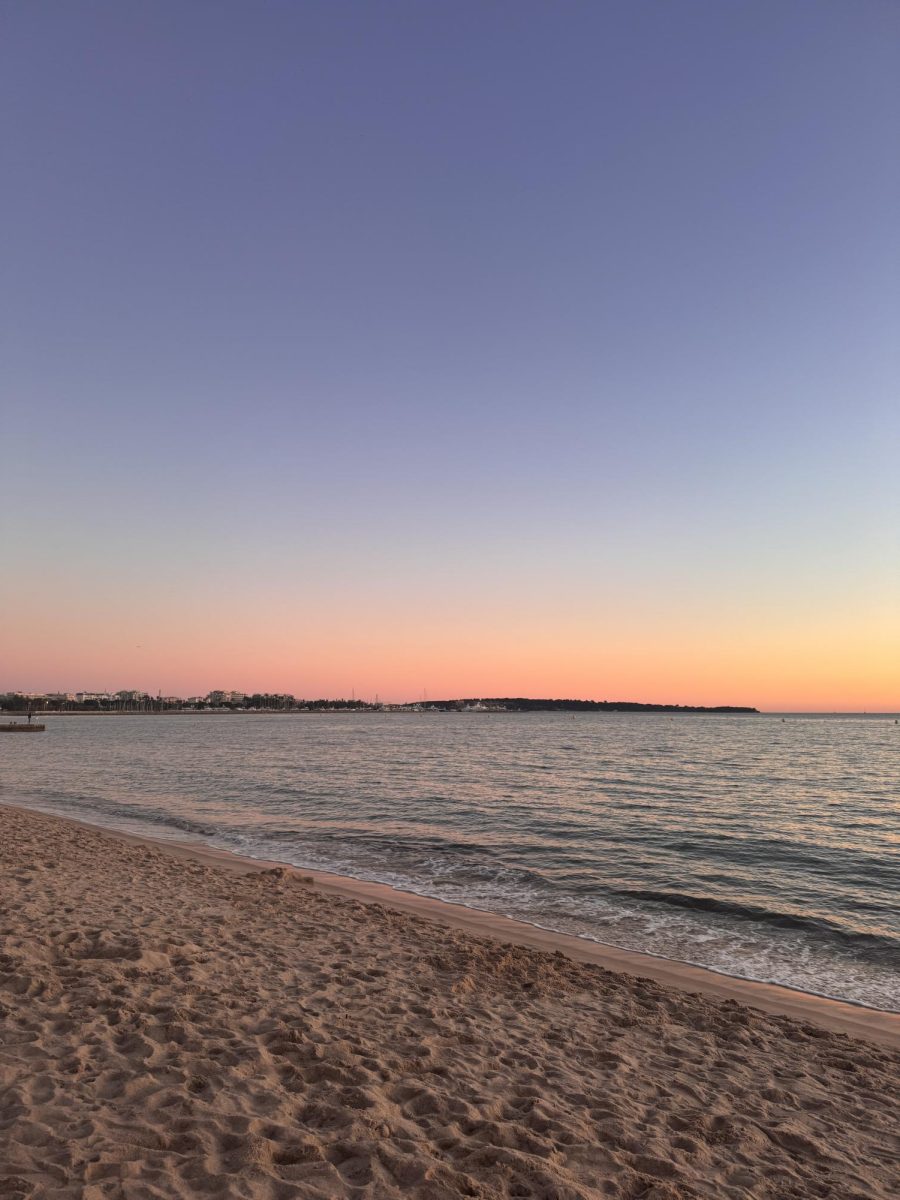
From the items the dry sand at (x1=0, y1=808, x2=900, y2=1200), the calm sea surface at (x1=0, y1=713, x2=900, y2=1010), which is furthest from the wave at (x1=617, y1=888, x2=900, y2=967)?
the dry sand at (x1=0, y1=808, x2=900, y2=1200)

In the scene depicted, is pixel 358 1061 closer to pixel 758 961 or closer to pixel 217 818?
pixel 758 961

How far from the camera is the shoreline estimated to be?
9266mm

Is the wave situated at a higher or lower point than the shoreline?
lower

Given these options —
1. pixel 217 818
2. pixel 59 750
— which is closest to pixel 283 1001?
pixel 217 818

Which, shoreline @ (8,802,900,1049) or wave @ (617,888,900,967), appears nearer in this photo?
shoreline @ (8,802,900,1049)

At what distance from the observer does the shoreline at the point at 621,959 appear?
9.27 m

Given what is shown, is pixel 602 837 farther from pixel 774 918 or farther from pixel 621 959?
pixel 621 959

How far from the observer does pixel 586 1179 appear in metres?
4.80

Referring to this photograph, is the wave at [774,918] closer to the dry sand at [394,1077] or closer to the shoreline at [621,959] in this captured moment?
the shoreline at [621,959]

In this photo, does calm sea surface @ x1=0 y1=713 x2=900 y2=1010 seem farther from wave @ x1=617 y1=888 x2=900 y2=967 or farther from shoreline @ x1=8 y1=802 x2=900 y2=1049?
shoreline @ x1=8 y1=802 x2=900 y2=1049

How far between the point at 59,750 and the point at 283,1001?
65.0m

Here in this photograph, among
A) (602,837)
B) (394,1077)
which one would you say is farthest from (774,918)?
(394,1077)

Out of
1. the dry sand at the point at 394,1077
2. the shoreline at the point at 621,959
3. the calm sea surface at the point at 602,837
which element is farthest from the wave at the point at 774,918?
the dry sand at the point at 394,1077

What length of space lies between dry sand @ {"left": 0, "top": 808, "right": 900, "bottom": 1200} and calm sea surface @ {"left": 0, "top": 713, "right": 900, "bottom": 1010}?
386 cm
